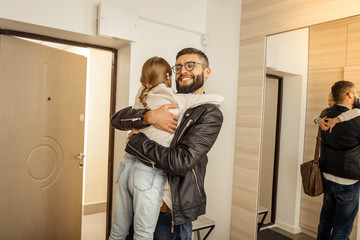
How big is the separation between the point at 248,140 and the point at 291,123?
444 millimetres

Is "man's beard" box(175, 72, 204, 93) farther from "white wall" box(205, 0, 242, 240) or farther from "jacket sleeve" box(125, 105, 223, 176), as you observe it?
"white wall" box(205, 0, 242, 240)

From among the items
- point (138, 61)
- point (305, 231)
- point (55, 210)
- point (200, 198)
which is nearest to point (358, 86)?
point (305, 231)

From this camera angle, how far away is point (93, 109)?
3.78m

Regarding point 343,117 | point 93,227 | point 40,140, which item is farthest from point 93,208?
point 343,117

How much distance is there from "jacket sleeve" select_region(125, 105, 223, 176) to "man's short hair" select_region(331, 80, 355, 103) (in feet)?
2.83

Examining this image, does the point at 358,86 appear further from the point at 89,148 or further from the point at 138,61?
the point at 89,148

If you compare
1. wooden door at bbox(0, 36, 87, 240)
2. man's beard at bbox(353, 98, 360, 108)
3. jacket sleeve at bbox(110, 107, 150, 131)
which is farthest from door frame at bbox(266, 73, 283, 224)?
wooden door at bbox(0, 36, 87, 240)

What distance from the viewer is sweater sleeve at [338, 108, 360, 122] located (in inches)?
63.6

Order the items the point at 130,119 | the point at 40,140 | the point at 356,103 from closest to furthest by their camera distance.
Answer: the point at 130,119 < the point at 356,103 < the point at 40,140

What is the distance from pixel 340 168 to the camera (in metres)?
1.68

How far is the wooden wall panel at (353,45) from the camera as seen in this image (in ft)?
5.45

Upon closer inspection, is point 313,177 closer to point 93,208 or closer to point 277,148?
point 277,148

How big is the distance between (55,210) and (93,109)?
5.41ft

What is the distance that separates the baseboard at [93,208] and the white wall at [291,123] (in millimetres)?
2582
